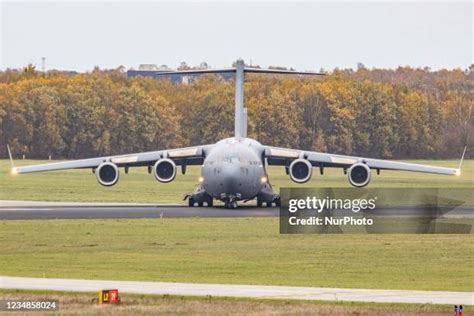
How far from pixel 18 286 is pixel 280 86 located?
96.7 metres

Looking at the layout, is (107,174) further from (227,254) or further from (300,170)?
(227,254)

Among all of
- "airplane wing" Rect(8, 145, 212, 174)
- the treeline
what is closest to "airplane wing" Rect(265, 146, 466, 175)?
"airplane wing" Rect(8, 145, 212, 174)

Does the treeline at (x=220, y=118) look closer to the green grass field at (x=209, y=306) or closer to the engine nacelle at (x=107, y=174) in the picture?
the engine nacelle at (x=107, y=174)

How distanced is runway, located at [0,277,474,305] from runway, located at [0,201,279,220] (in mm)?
22302

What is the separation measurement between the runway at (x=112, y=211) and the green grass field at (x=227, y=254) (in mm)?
2884

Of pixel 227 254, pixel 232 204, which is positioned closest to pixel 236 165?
pixel 232 204

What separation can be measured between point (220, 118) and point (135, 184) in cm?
2892

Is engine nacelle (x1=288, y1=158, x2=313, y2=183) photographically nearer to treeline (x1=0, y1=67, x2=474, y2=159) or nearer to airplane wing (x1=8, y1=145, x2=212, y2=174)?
airplane wing (x1=8, y1=145, x2=212, y2=174)

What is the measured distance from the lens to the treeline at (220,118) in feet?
392

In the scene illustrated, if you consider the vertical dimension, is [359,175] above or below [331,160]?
below

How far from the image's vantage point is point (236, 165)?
6169 centimetres

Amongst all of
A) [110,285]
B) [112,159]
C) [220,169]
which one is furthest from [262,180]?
[110,285]

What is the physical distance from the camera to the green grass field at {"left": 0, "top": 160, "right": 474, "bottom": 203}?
76625 millimetres

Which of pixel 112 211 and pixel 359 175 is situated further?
pixel 359 175
